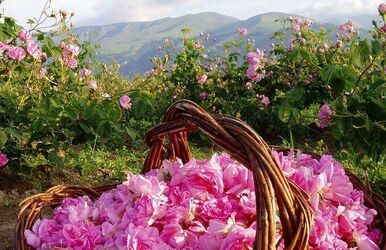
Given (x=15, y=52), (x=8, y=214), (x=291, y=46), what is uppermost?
(x=15, y=52)

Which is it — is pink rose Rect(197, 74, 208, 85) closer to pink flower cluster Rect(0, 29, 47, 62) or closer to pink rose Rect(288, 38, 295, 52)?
pink rose Rect(288, 38, 295, 52)

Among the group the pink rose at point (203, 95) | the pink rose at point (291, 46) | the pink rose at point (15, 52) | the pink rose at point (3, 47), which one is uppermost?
the pink rose at point (3, 47)

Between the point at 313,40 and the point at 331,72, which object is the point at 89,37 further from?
the point at 331,72

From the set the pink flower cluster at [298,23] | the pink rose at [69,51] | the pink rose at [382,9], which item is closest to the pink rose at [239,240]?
the pink rose at [382,9]

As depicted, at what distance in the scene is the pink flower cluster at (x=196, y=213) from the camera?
1336 millimetres

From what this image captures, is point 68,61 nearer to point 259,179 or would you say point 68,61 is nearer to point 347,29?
point 259,179

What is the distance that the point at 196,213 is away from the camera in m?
1.41

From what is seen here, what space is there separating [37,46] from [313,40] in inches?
122

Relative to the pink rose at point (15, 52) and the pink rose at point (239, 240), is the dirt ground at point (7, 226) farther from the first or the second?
the pink rose at point (239, 240)

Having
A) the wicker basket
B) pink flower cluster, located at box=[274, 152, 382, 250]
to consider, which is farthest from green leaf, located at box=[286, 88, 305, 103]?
the wicker basket

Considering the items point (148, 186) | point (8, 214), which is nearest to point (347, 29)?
point (8, 214)

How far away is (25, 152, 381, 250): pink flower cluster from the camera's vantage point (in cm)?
134

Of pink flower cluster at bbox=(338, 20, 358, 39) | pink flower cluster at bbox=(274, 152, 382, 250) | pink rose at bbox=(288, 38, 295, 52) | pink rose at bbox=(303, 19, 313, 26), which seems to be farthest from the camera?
pink rose at bbox=(303, 19, 313, 26)

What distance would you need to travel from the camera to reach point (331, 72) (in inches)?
82.0
